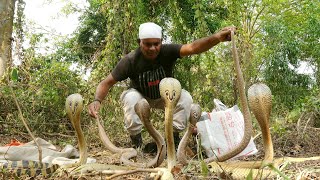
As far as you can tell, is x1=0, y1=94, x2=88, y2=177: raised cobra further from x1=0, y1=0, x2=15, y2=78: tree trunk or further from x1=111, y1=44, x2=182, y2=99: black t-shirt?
x1=0, y1=0, x2=15, y2=78: tree trunk

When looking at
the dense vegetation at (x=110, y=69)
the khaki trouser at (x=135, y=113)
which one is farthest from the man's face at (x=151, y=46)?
the dense vegetation at (x=110, y=69)

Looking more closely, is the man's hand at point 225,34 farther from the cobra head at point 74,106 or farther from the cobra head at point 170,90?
the cobra head at point 74,106

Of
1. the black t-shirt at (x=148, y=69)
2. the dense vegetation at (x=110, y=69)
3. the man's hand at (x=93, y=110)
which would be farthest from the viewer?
the dense vegetation at (x=110, y=69)

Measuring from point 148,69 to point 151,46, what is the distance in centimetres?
28

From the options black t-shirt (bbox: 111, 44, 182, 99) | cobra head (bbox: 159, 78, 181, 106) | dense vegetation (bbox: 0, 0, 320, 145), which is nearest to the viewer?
cobra head (bbox: 159, 78, 181, 106)

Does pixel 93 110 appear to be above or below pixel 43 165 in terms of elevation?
above

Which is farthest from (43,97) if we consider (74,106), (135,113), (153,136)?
(153,136)

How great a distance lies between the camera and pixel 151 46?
381cm

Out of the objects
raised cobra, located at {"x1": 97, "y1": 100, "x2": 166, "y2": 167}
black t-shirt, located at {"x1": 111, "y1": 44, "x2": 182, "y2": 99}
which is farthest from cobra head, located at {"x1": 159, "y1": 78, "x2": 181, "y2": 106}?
black t-shirt, located at {"x1": 111, "y1": 44, "x2": 182, "y2": 99}

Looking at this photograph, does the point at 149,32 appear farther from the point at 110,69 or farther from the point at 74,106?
the point at 110,69

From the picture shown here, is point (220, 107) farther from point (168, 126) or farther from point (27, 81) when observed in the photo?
point (27, 81)

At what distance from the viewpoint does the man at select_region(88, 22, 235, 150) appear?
12.6 feet

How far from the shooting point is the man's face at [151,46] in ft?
12.5

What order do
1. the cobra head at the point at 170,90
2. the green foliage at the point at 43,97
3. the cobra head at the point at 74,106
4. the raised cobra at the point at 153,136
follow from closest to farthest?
1. the cobra head at the point at 170,90
2. the raised cobra at the point at 153,136
3. the cobra head at the point at 74,106
4. the green foliage at the point at 43,97
